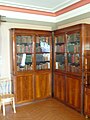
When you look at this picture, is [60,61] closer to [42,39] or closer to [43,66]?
[43,66]

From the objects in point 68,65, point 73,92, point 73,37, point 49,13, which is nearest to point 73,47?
point 73,37

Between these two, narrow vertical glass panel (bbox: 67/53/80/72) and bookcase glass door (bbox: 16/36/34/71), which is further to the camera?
bookcase glass door (bbox: 16/36/34/71)

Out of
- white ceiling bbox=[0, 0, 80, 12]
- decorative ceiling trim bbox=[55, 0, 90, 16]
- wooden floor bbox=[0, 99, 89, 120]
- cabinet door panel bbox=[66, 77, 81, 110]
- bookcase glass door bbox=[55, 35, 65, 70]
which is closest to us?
wooden floor bbox=[0, 99, 89, 120]

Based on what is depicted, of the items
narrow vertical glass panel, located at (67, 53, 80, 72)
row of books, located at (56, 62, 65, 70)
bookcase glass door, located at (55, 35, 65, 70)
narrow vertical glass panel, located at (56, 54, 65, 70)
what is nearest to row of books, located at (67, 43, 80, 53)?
narrow vertical glass panel, located at (67, 53, 80, 72)

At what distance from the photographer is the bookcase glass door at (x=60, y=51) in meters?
4.14

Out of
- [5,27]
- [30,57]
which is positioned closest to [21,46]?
[30,57]

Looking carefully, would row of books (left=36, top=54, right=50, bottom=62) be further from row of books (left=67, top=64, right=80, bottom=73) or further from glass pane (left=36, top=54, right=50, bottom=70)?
row of books (left=67, top=64, right=80, bottom=73)

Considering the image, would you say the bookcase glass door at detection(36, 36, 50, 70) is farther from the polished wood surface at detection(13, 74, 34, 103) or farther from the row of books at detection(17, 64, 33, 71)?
the polished wood surface at detection(13, 74, 34, 103)

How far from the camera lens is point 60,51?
425 cm

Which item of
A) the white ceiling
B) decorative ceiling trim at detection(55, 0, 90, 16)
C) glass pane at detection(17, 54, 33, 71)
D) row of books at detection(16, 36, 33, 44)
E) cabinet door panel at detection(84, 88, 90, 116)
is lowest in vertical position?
cabinet door panel at detection(84, 88, 90, 116)

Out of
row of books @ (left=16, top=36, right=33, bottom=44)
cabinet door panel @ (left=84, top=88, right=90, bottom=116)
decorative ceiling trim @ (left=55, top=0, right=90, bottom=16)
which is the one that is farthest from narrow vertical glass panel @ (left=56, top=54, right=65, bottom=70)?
decorative ceiling trim @ (left=55, top=0, right=90, bottom=16)

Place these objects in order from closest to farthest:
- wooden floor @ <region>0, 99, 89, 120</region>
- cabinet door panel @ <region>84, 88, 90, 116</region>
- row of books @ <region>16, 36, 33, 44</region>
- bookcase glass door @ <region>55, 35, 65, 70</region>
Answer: cabinet door panel @ <region>84, 88, 90, 116</region> < wooden floor @ <region>0, 99, 89, 120</region> < row of books @ <region>16, 36, 33, 44</region> < bookcase glass door @ <region>55, 35, 65, 70</region>

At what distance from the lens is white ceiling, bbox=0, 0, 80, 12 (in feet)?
12.8

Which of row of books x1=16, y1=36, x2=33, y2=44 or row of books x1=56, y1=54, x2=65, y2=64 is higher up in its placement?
row of books x1=16, y1=36, x2=33, y2=44
